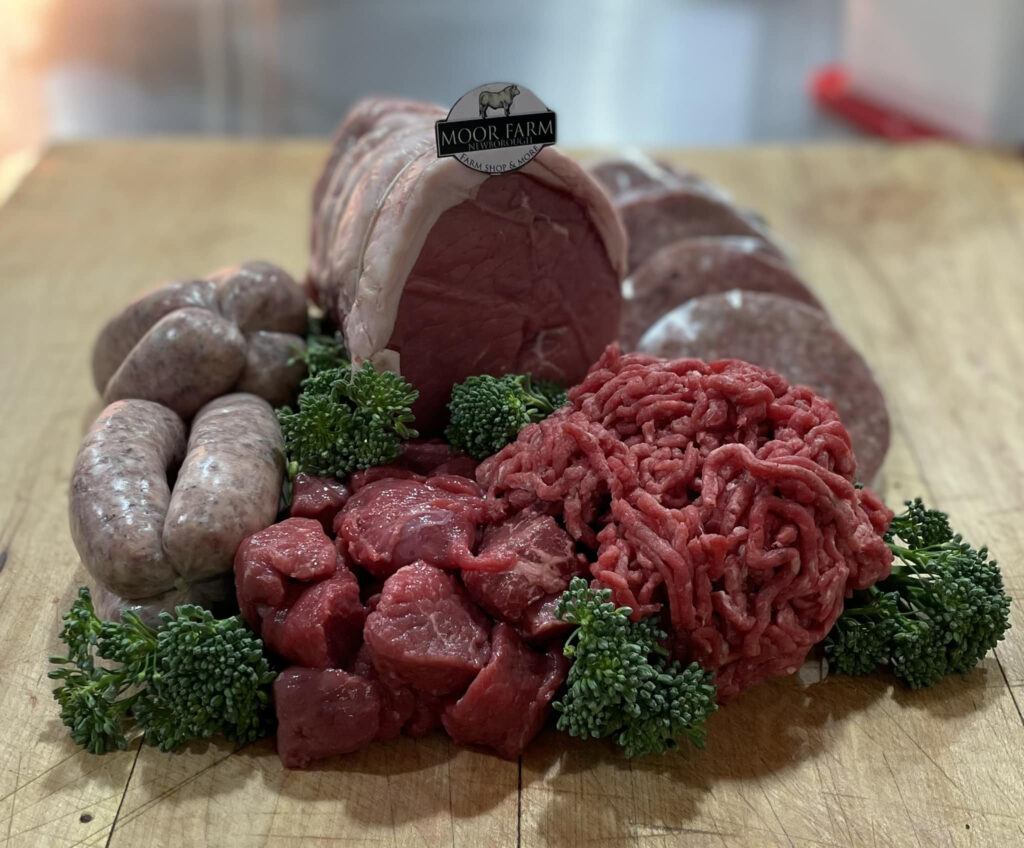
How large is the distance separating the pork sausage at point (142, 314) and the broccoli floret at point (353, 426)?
82 centimetres

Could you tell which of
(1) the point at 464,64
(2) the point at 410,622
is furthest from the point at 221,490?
(1) the point at 464,64

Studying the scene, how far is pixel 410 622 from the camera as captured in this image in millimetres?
3541

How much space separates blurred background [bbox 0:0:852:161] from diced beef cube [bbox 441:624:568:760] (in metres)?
7.31

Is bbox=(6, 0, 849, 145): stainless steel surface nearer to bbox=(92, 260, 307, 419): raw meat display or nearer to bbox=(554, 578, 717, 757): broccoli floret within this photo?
bbox=(92, 260, 307, 419): raw meat display

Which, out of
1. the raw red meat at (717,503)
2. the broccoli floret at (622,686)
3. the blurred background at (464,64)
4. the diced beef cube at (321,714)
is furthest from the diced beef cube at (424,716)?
the blurred background at (464,64)

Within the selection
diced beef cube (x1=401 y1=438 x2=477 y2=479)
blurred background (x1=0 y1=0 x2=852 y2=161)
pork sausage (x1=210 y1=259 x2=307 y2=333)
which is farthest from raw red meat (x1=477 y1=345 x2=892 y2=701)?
blurred background (x1=0 y1=0 x2=852 y2=161)

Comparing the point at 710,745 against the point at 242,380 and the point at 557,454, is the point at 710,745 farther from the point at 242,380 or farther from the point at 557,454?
the point at 242,380

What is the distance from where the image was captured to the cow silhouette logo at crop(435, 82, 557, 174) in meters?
4.04

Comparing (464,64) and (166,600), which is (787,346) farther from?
(464,64)

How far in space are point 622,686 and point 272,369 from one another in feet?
6.38

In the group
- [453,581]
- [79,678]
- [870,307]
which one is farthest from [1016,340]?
[79,678]

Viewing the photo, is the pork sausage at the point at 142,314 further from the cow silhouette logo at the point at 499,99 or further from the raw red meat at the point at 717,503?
the raw red meat at the point at 717,503

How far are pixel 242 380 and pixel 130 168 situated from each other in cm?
448

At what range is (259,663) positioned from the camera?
11.8 feet
